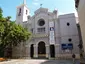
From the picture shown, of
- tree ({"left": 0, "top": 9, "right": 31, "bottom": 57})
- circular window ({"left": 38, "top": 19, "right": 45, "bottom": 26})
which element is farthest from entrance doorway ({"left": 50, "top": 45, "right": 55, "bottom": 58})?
tree ({"left": 0, "top": 9, "right": 31, "bottom": 57})

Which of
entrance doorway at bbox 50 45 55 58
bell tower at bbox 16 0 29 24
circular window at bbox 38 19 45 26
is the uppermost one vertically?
bell tower at bbox 16 0 29 24

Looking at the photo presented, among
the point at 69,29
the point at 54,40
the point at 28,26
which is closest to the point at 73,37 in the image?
the point at 69,29

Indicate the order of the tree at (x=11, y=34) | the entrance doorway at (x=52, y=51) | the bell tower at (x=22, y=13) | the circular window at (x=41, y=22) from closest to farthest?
1. the tree at (x=11, y=34)
2. the entrance doorway at (x=52, y=51)
3. the circular window at (x=41, y=22)
4. the bell tower at (x=22, y=13)

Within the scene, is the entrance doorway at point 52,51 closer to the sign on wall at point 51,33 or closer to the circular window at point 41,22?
the sign on wall at point 51,33

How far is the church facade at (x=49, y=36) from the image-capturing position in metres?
28.0

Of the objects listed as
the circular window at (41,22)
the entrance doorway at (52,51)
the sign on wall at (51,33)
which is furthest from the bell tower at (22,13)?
the entrance doorway at (52,51)

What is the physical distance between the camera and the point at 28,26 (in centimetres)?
3306

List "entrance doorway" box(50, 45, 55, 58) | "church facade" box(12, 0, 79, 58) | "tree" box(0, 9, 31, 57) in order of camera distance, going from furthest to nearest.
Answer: "entrance doorway" box(50, 45, 55, 58) → "church facade" box(12, 0, 79, 58) → "tree" box(0, 9, 31, 57)

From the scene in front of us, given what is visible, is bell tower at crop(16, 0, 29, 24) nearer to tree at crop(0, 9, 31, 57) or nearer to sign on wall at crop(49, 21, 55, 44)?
tree at crop(0, 9, 31, 57)

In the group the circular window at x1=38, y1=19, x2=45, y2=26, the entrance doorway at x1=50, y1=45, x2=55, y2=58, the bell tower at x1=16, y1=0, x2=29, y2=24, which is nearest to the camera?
the entrance doorway at x1=50, y1=45, x2=55, y2=58

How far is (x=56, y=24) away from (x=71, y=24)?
142 inches

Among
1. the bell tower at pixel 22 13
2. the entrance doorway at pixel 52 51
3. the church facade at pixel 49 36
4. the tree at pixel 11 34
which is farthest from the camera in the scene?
the bell tower at pixel 22 13

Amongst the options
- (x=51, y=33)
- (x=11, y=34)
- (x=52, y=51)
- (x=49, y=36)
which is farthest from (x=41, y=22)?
(x=11, y=34)

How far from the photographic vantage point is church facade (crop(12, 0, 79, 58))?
91.9 feet
